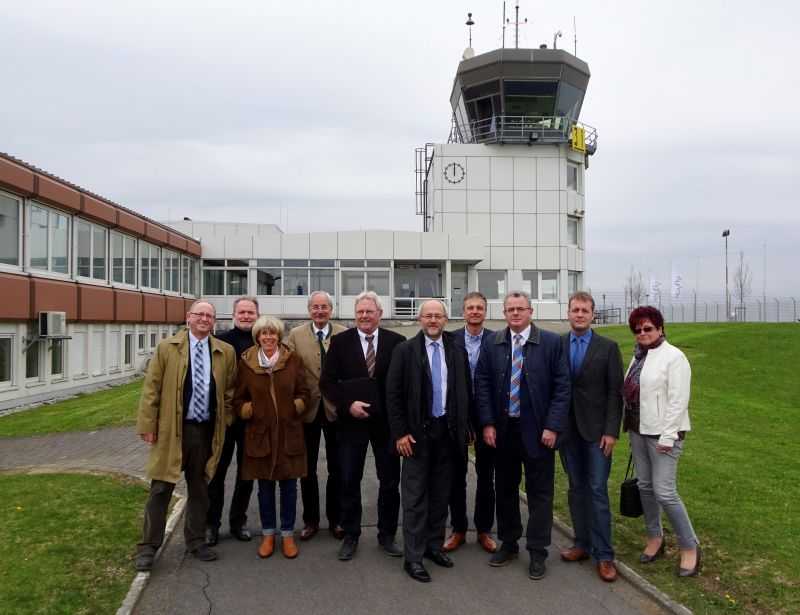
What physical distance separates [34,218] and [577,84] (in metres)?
29.3

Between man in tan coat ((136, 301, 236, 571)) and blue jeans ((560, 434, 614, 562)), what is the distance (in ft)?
10.1

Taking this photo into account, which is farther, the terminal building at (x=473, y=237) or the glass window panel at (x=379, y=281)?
the glass window panel at (x=379, y=281)

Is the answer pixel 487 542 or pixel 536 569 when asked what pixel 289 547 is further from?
pixel 536 569

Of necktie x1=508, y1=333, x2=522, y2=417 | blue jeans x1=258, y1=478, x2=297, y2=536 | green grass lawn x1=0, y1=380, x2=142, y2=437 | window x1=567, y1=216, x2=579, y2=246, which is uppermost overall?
window x1=567, y1=216, x2=579, y2=246

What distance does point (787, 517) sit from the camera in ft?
22.5

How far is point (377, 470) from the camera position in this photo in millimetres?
6137

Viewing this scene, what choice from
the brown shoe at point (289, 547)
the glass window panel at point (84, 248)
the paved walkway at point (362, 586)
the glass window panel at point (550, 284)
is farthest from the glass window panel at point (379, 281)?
the brown shoe at point (289, 547)

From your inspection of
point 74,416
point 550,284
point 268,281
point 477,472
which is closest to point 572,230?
point 550,284

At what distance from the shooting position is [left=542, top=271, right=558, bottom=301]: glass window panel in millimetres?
38031

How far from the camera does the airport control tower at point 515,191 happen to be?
123 feet

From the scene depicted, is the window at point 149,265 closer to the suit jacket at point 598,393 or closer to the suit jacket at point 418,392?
the suit jacket at point 418,392

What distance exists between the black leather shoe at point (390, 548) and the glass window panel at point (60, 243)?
15745mm

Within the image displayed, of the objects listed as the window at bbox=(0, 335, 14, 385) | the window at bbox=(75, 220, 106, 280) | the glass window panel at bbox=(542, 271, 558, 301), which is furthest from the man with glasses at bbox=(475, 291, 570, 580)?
the glass window panel at bbox=(542, 271, 558, 301)

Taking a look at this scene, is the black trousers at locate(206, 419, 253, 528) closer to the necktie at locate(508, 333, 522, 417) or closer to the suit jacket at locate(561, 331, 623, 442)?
the necktie at locate(508, 333, 522, 417)
